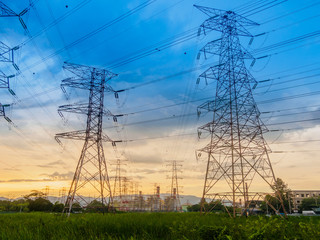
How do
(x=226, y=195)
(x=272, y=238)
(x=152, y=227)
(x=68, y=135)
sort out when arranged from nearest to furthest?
(x=272, y=238) < (x=152, y=227) < (x=226, y=195) < (x=68, y=135)

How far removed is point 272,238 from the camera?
730 centimetres

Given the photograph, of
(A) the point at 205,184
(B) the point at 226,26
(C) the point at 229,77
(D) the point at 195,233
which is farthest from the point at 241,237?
(B) the point at 226,26

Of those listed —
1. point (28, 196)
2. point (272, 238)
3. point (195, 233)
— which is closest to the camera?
point (272, 238)

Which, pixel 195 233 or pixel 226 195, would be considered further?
pixel 226 195

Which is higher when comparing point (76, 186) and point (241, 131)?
point (241, 131)

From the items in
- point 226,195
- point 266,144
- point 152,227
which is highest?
point 266,144

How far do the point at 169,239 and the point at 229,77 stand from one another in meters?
20.9

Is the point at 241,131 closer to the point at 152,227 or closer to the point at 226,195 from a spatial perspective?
the point at 226,195

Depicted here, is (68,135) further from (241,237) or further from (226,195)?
(241,237)

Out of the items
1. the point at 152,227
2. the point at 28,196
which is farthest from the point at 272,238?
the point at 28,196

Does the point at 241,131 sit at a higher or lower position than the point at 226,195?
higher

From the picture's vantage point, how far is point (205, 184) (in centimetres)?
2416

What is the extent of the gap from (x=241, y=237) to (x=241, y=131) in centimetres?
1731

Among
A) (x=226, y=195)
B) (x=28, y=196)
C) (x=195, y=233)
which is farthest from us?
(x=28, y=196)
